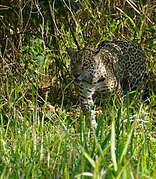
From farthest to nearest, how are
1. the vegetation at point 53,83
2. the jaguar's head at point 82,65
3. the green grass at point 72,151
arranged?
the jaguar's head at point 82,65 < the vegetation at point 53,83 < the green grass at point 72,151

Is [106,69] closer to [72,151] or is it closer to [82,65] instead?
[82,65]

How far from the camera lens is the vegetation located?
4363mm

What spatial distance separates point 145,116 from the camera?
5715 mm

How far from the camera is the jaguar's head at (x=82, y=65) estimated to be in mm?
6598

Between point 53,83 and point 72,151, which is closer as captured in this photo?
point 72,151

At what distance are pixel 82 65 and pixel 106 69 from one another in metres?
0.46

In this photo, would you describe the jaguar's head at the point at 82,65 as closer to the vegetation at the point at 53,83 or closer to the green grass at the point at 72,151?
the vegetation at the point at 53,83

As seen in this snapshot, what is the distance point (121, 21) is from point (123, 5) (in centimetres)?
21

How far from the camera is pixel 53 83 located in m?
7.40

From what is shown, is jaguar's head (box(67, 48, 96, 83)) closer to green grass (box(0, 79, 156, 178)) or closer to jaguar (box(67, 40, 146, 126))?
jaguar (box(67, 40, 146, 126))

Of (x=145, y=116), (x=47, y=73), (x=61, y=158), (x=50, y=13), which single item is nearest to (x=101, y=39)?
(x=47, y=73)

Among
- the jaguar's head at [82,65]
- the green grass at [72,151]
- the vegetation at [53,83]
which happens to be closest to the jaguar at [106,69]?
the jaguar's head at [82,65]

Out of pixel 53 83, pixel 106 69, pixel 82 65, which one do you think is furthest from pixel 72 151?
pixel 53 83

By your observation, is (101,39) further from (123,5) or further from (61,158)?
(61,158)
